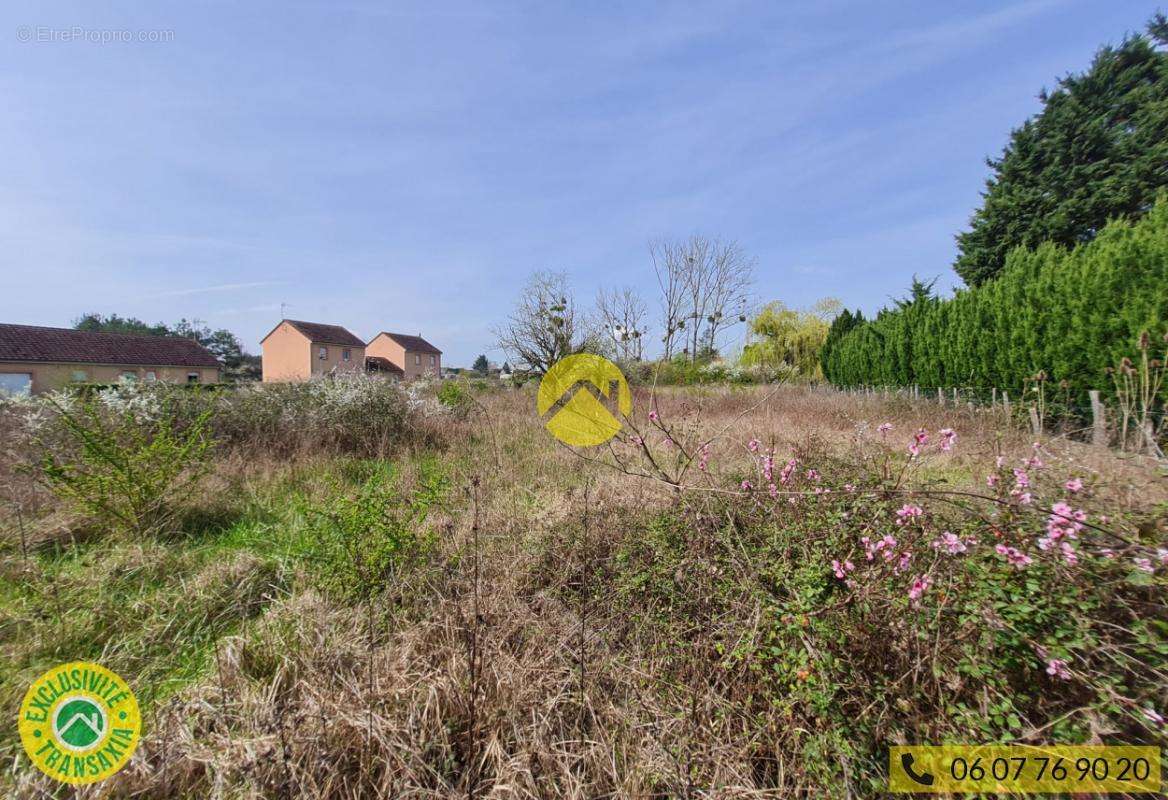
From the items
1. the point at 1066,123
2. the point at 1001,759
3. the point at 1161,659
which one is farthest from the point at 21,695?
the point at 1066,123

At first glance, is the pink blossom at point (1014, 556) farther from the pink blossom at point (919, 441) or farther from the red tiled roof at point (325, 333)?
the red tiled roof at point (325, 333)

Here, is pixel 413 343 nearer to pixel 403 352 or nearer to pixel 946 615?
pixel 403 352

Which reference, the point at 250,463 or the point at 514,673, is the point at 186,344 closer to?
the point at 250,463

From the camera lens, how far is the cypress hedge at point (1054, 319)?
5.32 m

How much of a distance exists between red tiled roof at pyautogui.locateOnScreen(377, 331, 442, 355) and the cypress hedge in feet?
132

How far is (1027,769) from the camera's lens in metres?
1.17

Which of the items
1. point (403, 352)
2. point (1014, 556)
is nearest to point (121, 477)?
point (1014, 556)

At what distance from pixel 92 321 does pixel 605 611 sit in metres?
88.3

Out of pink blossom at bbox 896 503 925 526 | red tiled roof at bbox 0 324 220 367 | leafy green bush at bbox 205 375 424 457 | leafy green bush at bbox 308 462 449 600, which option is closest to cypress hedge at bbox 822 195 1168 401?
pink blossom at bbox 896 503 925 526

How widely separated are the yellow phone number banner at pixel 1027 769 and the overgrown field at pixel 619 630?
0.13 ft

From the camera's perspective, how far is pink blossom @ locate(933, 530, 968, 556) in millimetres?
1479

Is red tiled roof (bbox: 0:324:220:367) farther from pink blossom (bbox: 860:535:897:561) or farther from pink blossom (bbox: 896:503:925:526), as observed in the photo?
pink blossom (bbox: 896:503:925:526)

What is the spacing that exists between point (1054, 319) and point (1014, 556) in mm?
7979

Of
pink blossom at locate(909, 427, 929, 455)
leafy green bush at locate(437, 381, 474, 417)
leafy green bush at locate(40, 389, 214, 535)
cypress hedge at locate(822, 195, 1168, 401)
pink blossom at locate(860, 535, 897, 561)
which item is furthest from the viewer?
leafy green bush at locate(437, 381, 474, 417)
